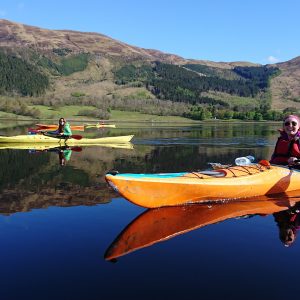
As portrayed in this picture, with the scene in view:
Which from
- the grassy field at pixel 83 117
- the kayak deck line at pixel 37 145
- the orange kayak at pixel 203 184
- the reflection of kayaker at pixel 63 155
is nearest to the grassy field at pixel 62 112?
the grassy field at pixel 83 117

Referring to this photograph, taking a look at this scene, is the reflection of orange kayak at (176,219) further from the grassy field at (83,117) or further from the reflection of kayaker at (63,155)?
the grassy field at (83,117)

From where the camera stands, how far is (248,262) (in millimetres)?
9297

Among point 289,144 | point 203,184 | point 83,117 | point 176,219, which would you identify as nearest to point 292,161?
point 289,144

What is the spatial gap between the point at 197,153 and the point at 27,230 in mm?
21340

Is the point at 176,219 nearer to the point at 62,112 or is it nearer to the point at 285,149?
the point at 285,149

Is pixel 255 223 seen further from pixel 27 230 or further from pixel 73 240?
pixel 27 230

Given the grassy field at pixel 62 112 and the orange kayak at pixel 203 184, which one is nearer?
the orange kayak at pixel 203 184

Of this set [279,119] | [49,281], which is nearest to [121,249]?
[49,281]

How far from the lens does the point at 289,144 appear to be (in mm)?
16375

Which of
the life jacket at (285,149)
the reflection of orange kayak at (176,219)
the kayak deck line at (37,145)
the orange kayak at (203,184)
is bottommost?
the reflection of orange kayak at (176,219)

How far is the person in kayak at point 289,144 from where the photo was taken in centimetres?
1584

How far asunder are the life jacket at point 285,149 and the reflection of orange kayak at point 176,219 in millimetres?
1718

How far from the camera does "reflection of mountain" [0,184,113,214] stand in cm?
1391

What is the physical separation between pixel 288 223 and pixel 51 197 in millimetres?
8427
